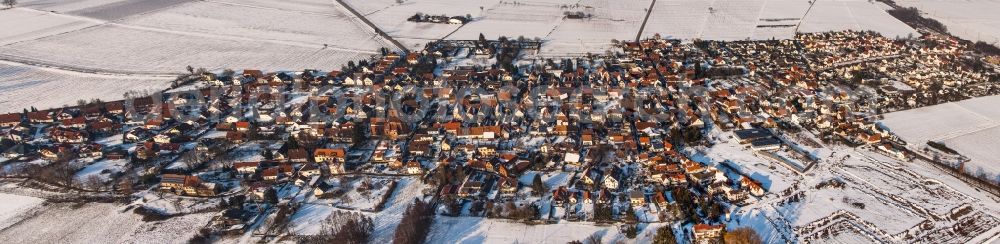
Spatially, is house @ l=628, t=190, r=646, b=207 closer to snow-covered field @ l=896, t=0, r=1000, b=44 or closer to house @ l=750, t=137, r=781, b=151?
house @ l=750, t=137, r=781, b=151

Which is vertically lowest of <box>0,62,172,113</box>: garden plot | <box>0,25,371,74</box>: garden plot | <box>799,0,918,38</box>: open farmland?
<box>0,62,172,113</box>: garden plot

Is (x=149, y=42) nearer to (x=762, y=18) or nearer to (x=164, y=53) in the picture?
(x=164, y=53)

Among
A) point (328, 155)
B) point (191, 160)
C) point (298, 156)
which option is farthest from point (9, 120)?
point (328, 155)

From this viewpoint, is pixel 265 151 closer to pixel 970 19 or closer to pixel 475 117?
pixel 475 117

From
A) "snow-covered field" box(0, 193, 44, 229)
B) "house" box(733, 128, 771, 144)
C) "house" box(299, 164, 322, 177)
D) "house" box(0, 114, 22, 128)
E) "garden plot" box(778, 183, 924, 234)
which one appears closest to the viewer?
"garden plot" box(778, 183, 924, 234)

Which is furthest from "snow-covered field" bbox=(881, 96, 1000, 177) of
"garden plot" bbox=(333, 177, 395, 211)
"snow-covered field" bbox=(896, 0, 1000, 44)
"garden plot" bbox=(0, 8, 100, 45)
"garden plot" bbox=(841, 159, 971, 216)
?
"garden plot" bbox=(0, 8, 100, 45)

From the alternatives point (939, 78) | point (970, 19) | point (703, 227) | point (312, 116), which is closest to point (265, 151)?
point (312, 116)

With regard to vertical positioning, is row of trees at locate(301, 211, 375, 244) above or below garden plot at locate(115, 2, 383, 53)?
below
